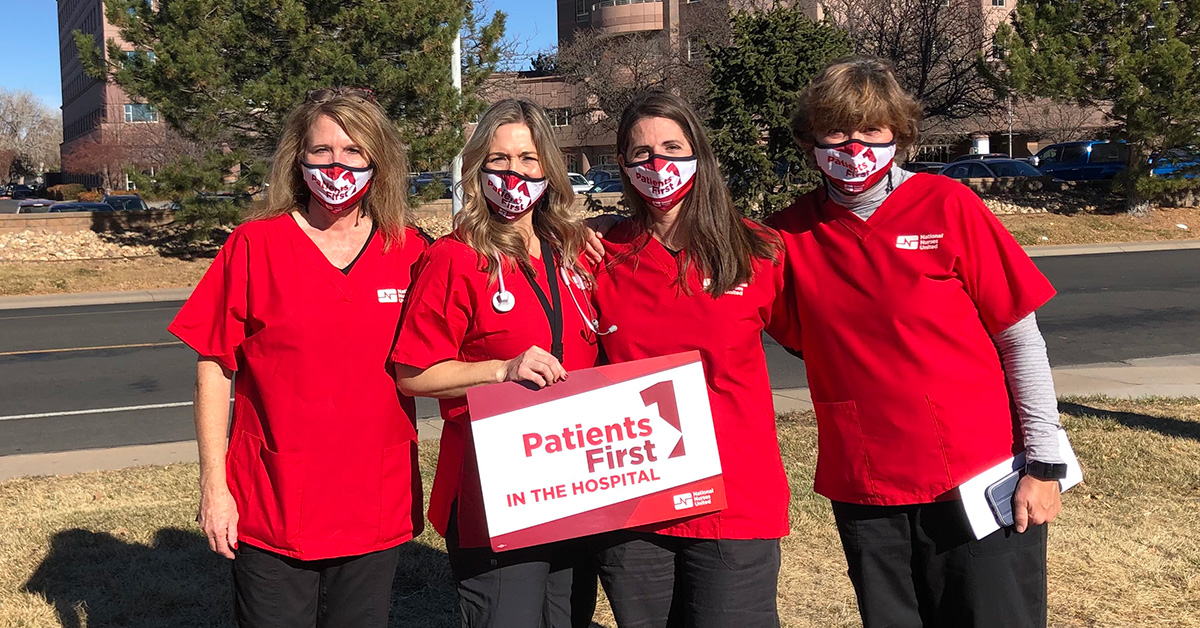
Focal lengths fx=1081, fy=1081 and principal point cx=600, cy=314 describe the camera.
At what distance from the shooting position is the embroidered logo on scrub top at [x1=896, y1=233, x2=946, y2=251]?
2.77 metres

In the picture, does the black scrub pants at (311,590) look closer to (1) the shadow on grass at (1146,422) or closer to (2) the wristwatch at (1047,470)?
(2) the wristwatch at (1047,470)

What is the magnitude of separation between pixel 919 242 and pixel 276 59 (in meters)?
18.8

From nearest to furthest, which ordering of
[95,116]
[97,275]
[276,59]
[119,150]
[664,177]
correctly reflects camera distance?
[664,177]
[276,59]
[97,275]
[119,150]
[95,116]

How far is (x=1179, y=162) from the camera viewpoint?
2784 cm

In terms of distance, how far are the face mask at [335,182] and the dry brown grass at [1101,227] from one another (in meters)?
23.6

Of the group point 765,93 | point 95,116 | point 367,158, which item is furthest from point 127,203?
point 95,116

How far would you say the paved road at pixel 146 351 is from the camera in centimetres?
855

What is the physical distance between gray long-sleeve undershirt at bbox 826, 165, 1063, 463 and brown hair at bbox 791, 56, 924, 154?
0.58m

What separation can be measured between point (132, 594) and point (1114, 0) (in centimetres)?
2624

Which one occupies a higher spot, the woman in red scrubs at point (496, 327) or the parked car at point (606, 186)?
the parked car at point (606, 186)

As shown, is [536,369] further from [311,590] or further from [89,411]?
[89,411]

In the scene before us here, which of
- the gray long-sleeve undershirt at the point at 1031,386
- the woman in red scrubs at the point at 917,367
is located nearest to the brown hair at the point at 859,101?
the woman in red scrubs at the point at 917,367

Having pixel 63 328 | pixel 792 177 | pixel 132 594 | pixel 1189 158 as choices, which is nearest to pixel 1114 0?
pixel 1189 158

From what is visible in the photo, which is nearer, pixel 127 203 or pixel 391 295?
pixel 391 295
